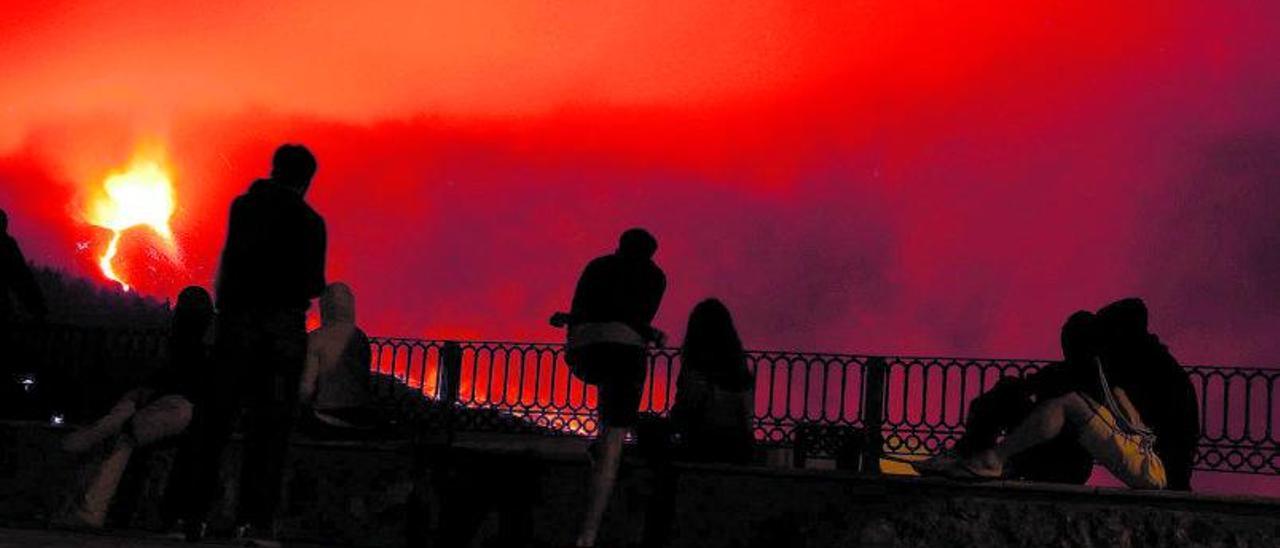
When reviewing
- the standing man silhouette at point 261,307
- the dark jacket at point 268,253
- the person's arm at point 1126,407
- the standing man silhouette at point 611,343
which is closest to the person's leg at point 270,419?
the standing man silhouette at point 261,307

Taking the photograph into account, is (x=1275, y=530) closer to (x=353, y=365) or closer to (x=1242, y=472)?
(x=353, y=365)

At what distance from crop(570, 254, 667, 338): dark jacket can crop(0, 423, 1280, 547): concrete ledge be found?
1.05 m

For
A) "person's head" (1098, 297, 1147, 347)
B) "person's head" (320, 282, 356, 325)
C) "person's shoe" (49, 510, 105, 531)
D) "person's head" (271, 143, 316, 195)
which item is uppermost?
"person's head" (271, 143, 316, 195)

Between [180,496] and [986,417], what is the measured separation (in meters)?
3.75

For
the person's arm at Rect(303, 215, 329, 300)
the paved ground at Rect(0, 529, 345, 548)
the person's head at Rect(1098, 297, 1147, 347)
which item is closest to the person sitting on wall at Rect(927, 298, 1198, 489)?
the person's head at Rect(1098, 297, 1147, 347)

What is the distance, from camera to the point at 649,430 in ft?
29.9

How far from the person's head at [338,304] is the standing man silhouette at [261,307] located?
1844 millimetres

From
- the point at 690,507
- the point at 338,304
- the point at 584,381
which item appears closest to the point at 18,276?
the point at 338,304

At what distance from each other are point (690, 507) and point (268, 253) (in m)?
2.70

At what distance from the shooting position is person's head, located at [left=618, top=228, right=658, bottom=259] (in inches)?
332

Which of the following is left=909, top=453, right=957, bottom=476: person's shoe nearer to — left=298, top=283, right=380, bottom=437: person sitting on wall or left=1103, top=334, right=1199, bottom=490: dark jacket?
left=1103, top=334, right=1199, bottom=490: dark jacket

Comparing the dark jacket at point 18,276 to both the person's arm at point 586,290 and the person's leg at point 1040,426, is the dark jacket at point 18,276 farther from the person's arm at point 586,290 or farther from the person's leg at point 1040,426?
the person's leg at point 1040,426

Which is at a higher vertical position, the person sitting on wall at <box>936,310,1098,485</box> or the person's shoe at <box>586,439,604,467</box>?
the person sitting on wall at <box>936,310,1098,485</box>

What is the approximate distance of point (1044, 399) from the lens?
27.3 ft
